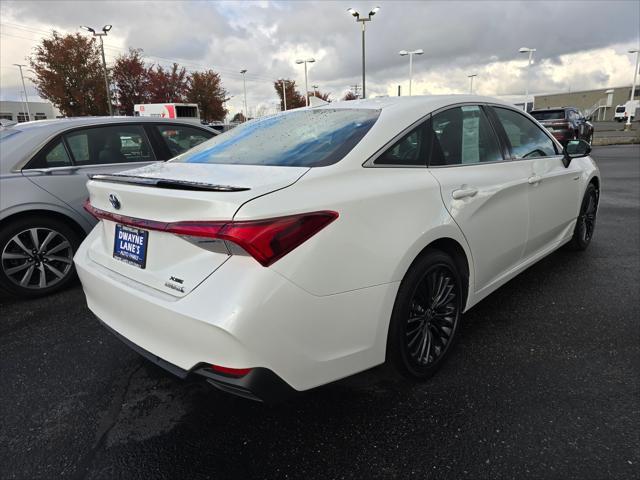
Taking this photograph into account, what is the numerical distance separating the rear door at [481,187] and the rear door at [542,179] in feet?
0.47

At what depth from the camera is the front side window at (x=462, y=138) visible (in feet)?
8.45

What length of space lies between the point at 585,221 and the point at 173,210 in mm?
4370

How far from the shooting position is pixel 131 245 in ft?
6.84

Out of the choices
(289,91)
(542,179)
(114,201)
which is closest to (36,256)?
(114,201)

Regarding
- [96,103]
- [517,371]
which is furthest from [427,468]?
[96,103]

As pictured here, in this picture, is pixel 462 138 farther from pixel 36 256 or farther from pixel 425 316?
pixel 36 256

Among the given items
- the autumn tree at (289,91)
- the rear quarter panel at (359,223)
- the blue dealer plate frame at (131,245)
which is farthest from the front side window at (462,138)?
the autumn tree at (289,91)

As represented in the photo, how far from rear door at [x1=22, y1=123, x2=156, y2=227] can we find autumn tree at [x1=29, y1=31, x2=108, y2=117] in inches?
1180

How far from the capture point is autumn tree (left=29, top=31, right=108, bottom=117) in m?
29.4

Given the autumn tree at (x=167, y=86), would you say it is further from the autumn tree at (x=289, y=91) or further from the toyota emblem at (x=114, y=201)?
the toyota emblem at (x=114, y=201)

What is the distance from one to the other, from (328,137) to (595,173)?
3529mm

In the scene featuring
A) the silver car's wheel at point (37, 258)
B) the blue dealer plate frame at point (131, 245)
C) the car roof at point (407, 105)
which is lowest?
the silver car's wheel at point (37, 258)

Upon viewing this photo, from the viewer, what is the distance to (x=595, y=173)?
452cm

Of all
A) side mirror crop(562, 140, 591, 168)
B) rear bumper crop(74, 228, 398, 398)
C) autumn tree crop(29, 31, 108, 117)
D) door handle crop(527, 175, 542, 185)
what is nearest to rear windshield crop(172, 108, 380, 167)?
rear bumper crop(74, 228, 398, 398)
